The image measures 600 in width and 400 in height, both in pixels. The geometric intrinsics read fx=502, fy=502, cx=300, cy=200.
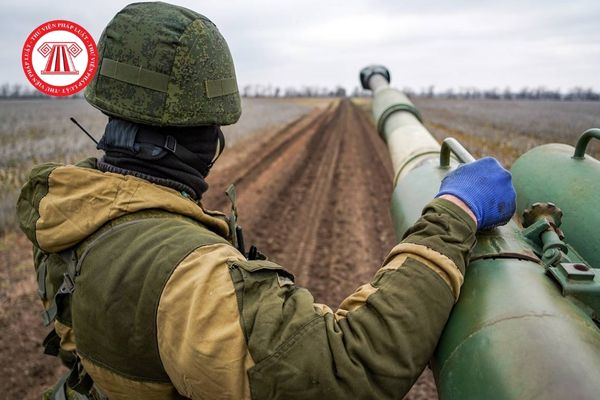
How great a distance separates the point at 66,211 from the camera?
1.50m

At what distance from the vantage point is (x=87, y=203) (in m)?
1.50

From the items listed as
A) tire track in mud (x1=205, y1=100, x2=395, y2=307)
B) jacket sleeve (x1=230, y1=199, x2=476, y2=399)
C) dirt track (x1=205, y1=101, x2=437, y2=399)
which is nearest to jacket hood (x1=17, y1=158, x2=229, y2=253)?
jacket sleeve (x1=230, y1=199, x2=476, y2=399)

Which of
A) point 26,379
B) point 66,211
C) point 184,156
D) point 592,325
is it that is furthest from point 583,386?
point 26,379

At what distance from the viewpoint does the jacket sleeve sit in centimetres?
123

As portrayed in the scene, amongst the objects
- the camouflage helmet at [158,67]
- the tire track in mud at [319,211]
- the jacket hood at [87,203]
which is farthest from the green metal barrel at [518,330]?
the tire track in mud at [319,211]

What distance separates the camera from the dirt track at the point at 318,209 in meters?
6.41

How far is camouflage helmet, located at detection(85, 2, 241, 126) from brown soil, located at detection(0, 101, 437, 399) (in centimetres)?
336

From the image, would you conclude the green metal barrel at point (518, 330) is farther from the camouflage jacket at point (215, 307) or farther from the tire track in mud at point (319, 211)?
the tire track in mud at point (319, 211)

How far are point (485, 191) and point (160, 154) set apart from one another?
107 centimetres

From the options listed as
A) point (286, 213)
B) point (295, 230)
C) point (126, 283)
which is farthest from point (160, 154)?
point (286, 213)

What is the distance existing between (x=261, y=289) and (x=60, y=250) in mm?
690

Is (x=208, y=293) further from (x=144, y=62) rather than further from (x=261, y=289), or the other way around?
(x=144, y=62)

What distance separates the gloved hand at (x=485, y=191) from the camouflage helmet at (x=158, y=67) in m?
0.89

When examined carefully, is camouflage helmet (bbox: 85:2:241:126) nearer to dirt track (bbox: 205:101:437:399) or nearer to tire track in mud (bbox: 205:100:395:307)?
dirt track (bbox: 205:101:437:399)
